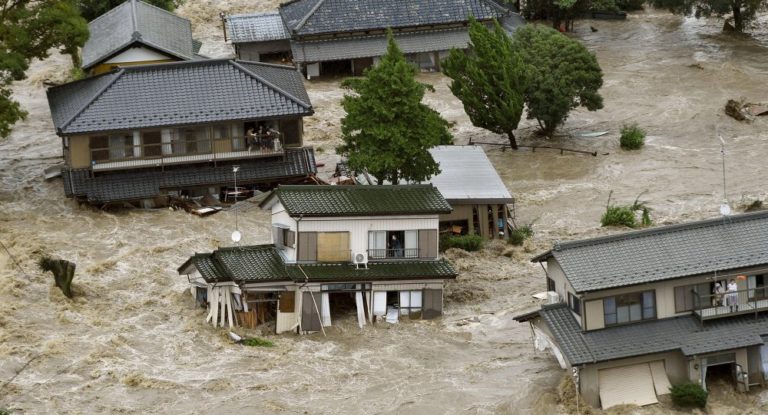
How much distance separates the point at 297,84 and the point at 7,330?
21.6 m

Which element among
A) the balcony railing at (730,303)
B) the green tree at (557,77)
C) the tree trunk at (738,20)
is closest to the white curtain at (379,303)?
the balcony railing at (730,303)

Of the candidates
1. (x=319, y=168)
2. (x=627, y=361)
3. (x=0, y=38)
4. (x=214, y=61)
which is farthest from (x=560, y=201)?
(x=0, y=38)

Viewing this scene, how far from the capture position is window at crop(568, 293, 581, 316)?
43888mm

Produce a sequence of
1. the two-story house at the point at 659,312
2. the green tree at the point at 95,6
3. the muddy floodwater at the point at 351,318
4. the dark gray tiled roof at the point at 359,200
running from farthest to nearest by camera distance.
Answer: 1. the green tree at the point at 95,6
2. the dark gray tiled roof at the point at 359,200
3. the muddy floodwater at the point at 351,318
4. the two-story house at the point at 659,312

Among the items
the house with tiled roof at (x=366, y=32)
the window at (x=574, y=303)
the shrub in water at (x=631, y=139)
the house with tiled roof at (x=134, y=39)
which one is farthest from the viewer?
the house with tiled roof at (x=366, y=32)

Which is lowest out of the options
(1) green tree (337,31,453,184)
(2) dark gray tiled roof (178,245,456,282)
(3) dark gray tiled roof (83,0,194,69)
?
(2) dark gray tiled roof (178,245,456,282)

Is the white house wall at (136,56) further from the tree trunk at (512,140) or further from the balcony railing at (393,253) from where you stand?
the balcony railing at (393,253)

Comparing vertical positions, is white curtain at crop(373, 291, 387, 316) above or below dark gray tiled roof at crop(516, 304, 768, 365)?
below

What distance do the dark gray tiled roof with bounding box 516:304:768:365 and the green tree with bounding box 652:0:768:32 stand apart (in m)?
43.5

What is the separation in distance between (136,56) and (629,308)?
34.1m

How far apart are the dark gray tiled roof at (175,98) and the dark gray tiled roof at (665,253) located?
68.3 feet

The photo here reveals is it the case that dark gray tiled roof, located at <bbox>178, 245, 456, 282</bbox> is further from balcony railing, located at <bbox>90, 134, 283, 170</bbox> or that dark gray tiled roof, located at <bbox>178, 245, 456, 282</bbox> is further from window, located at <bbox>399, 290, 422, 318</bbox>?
balcony railing, located at <bbox>90, 134, 283, 170</bbox>

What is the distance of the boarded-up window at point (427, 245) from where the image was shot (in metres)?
51.3

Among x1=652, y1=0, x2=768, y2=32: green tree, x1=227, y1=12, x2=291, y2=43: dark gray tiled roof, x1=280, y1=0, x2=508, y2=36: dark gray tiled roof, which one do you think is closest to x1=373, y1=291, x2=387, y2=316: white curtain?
x1=280, y1=0, x2=508, y2=36: dark gray tiled roof
